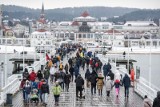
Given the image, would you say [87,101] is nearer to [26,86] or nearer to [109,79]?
[109,79]

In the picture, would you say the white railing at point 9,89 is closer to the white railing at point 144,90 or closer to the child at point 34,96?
the child at point 34,96

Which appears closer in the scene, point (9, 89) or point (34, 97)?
point (34, 97)

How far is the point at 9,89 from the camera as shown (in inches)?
917

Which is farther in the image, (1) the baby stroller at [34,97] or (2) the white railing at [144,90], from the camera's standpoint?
(2) the white railing at [144,90]

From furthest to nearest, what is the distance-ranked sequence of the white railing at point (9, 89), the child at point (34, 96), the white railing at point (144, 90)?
the white railing at point (144, 90) < the white railing at point (9, 89) < the child at point (34, 96)

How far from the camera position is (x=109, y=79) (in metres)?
23.2

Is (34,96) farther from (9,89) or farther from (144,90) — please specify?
(144,90)

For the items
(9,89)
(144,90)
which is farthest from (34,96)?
(144,90)

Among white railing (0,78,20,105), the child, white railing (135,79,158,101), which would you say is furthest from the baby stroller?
white railing (135,79,158,101)

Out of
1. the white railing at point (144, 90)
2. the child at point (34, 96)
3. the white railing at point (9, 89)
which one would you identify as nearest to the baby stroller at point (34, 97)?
the child at point (34, 96)

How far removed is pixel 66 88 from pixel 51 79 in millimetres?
3005

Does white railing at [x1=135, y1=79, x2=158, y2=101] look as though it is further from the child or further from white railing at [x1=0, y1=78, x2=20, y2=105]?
white railing at [x1=0, y1=78, x2=20, y2=105]

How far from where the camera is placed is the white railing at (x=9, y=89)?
844 inches

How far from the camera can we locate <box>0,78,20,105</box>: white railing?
21438 millimetres
